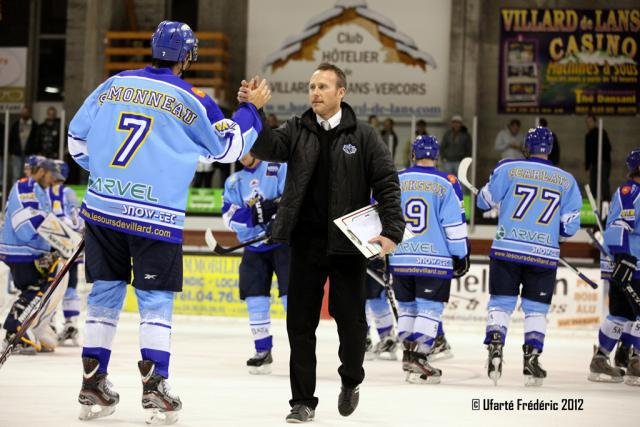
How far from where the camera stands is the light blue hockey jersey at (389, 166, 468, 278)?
23.9 feet

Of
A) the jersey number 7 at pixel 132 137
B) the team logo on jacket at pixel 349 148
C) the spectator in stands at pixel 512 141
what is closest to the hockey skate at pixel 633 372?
the team logo on jacket at pixel 349 148

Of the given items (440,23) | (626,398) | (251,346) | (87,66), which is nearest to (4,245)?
(251,346)

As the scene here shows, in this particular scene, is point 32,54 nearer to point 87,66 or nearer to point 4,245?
point 87,66

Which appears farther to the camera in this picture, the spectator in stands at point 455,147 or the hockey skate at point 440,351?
the spectator in stands at point 455,147

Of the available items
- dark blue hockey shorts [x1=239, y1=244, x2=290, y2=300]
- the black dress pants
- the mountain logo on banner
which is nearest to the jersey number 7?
the black dress pants

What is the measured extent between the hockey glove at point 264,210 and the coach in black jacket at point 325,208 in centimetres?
264

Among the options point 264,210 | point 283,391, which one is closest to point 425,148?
point 264,210

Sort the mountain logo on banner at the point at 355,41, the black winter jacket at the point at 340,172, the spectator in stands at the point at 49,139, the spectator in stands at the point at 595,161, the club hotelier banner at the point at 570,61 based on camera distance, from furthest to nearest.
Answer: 1. the mountain logo on banner at the point at 355,41
2. the club hotelier banner at the point at 570,61
3. the spectator in stands at the point at 49,139
4. the spectator in stands at the point at 595,161
5. the black winter jacket at the point at 340,172

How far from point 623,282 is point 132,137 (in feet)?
14.4

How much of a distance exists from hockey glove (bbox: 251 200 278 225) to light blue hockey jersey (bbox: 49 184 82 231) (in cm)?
200

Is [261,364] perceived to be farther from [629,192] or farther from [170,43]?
[170,43]

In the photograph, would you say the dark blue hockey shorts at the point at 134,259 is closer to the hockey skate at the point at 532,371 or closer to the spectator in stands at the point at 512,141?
the hockey skate at the point at 532,371

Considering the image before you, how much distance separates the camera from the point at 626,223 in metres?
7.64

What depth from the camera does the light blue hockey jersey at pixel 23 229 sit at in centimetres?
834
